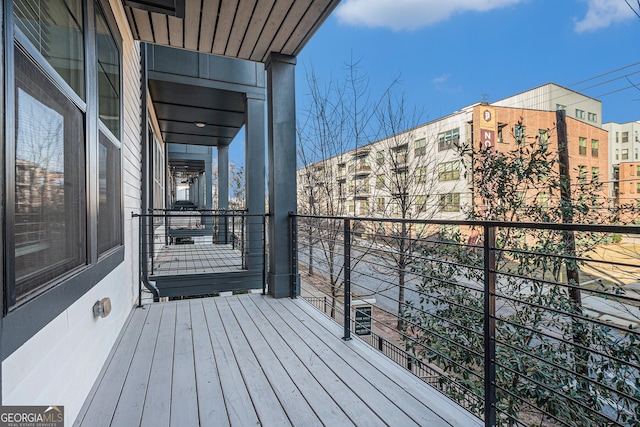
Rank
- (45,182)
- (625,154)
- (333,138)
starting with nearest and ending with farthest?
(45,182), (333,138), (625,154)

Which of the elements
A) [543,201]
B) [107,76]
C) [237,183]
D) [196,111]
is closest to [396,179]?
[543,201]

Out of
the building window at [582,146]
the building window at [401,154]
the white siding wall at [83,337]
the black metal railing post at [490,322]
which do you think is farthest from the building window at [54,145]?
the building window at [582,146]

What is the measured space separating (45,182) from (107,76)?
1.40 metres

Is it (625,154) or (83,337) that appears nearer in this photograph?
(83,337)

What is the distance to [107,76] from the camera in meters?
2.28

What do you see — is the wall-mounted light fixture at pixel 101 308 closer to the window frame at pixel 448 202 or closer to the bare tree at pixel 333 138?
the bare tree at pixel 333 138

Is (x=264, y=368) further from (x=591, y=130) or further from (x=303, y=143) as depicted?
(x=591, y=130)

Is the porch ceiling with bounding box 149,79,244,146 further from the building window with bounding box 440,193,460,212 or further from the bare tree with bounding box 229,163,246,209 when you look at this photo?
the bare tree with bounding box 229,163,246,209

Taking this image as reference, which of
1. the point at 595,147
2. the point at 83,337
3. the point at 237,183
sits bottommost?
the point at 83,337

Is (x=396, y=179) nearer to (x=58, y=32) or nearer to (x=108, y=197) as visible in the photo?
(x=108, y=197)

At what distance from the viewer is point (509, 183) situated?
406cm

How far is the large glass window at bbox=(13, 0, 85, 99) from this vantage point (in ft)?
3.63

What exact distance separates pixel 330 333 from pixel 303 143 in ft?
19.3

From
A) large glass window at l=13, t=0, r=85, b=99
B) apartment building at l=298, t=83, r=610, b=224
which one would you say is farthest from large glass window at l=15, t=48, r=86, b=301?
apartment building at l=298, t=83, r=610, b=224
